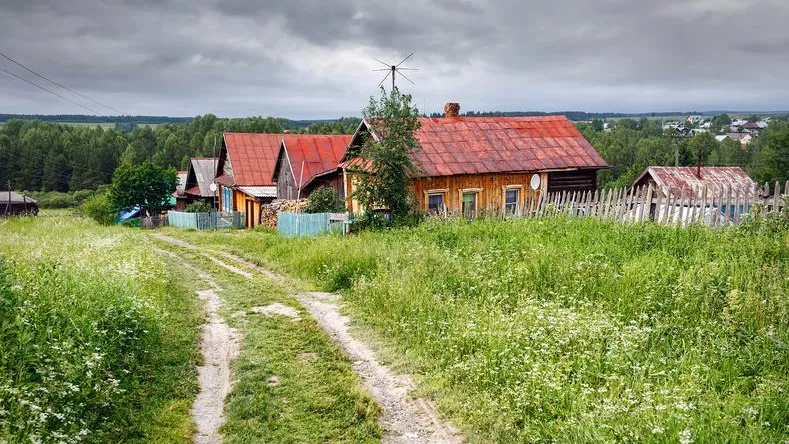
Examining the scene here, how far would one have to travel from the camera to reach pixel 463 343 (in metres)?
7.69

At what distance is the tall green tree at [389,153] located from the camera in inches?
709

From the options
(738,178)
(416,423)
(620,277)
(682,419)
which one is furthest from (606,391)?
(738,178)

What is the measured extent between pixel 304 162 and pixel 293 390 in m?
23.0

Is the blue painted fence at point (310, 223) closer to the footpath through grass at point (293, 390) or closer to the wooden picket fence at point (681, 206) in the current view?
the wooden picket fence at point (681, 206)

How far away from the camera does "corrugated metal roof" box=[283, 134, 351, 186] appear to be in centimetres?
2895

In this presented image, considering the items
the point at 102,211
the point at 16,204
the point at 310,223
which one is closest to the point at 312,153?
the point at 310,223

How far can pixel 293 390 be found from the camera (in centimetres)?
698

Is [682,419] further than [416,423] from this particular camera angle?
No

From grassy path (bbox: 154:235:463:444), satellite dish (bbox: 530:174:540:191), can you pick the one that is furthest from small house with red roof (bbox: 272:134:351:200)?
grassy path (bbox: 154:235:463:444)

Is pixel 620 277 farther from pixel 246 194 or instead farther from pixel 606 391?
pixel 246 194

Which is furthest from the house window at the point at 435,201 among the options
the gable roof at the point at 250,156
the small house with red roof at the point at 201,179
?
the small house with red roof at the point at 201,179

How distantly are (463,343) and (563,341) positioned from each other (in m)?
1.39

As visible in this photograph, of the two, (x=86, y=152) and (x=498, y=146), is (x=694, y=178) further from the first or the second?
(x=86, y=152)

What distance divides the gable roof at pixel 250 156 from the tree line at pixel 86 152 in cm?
5023
